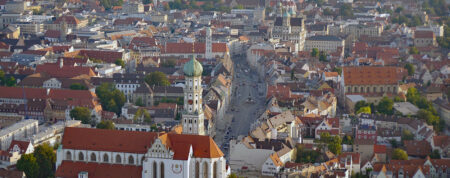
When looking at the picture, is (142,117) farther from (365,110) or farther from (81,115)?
(365,110)

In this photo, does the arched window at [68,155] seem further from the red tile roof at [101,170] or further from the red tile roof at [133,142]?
the red tile roof at [101,170]

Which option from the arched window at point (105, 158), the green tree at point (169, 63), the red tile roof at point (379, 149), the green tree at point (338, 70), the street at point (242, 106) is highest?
the arched window at point (105, 158)

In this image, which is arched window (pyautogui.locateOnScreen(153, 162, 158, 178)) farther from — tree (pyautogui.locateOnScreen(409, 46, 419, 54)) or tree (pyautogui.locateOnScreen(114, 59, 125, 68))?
tree (pyautogui.locateOnScreen(409, 46, 419, 54))

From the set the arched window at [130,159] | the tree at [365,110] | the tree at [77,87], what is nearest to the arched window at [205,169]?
the arched window at [130,159]

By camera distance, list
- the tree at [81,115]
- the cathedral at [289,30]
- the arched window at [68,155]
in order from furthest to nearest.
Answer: the cathedral at [289,30] → the tree at [81,115] → the arched window at [68,155]

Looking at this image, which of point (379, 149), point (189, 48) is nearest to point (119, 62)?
point (189, 48)

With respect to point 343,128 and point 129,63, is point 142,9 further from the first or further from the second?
point 343,128

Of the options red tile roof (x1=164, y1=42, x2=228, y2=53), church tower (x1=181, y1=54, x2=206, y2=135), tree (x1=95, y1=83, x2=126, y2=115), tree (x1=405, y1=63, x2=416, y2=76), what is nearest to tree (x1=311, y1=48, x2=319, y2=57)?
red tile roof (x1=164, y1=42, x2=228, y2=53)
